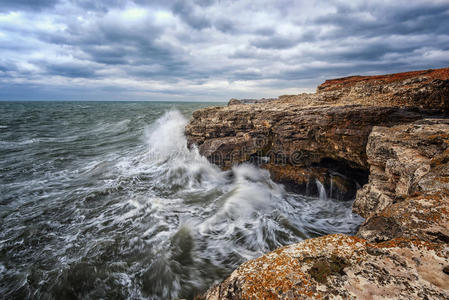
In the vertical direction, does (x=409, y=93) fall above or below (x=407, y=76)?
below

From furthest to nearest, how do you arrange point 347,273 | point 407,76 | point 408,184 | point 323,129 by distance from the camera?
point 407,76 < point 323,129 < point 408,184 < point 347,273

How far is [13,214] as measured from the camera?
6664 millimetres

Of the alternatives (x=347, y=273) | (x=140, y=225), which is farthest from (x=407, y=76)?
(x=140, y=225)

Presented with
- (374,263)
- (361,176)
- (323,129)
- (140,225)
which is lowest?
(140,225)

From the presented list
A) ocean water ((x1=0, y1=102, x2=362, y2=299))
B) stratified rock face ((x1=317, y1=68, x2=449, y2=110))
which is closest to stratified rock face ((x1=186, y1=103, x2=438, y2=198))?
stratified rock face ((x1=317, y1=68, x2=449, y2=110))

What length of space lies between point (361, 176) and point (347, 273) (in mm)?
7597

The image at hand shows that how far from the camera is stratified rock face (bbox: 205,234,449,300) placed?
56.1 inches

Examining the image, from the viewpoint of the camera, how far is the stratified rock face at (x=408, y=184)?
6.81ft

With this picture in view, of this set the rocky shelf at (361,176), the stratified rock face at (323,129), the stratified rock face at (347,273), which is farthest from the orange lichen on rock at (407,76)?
the stratified rock face at (347,273)

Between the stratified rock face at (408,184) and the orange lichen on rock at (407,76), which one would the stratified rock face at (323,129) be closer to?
the orange lichen on rock at (407,76)

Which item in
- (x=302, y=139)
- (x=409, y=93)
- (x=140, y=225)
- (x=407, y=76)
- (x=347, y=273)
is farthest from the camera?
(x=407, y=76)

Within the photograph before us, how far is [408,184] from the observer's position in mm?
3666

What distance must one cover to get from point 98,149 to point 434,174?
1846cm

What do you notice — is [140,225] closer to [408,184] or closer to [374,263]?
[374,263]
